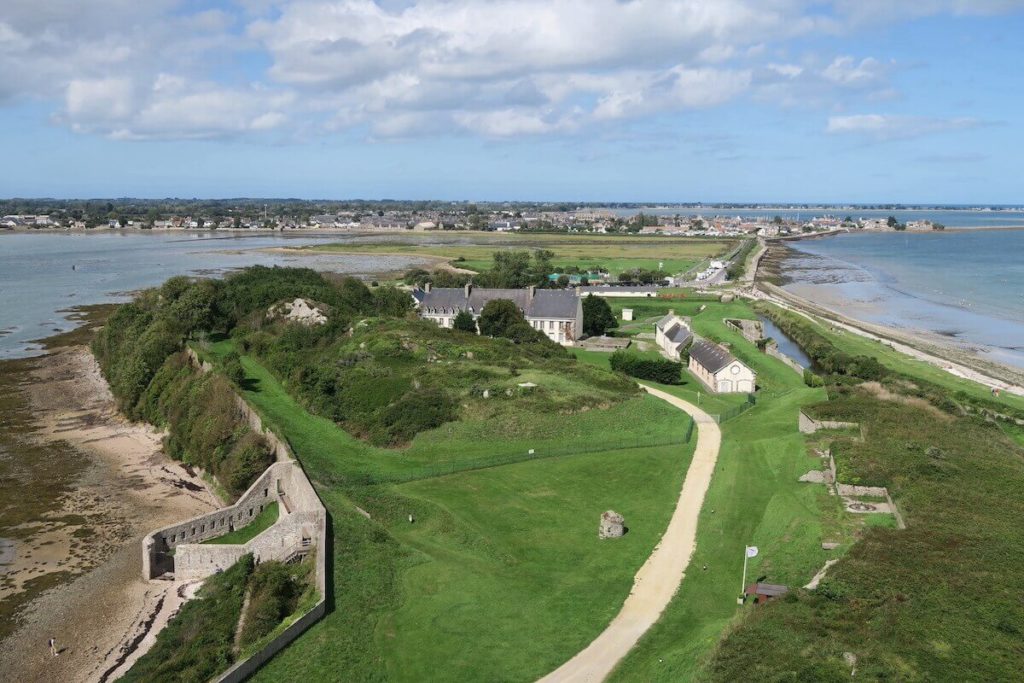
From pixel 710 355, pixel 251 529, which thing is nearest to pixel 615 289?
pixel 710 355

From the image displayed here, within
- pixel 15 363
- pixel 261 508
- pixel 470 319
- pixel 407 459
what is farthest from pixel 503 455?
pixel 15 363

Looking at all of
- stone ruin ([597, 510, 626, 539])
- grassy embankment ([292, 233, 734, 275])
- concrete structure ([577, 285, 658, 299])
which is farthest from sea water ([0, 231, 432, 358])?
stone ruin ([597, 510, 626, 539])

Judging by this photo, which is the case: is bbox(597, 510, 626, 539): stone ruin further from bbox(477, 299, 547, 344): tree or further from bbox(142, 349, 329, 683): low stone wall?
bbox(477, 299, 547, 344): tree

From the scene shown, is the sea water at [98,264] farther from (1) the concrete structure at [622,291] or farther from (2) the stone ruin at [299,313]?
(1) the concrete structure at [622,291]

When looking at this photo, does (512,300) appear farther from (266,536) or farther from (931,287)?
(931,287)

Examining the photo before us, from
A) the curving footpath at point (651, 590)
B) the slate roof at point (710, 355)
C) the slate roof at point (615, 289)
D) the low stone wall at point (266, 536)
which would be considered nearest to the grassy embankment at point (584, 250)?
the slate roof at point (615, 289)

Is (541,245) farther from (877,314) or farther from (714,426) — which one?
(714,426)
